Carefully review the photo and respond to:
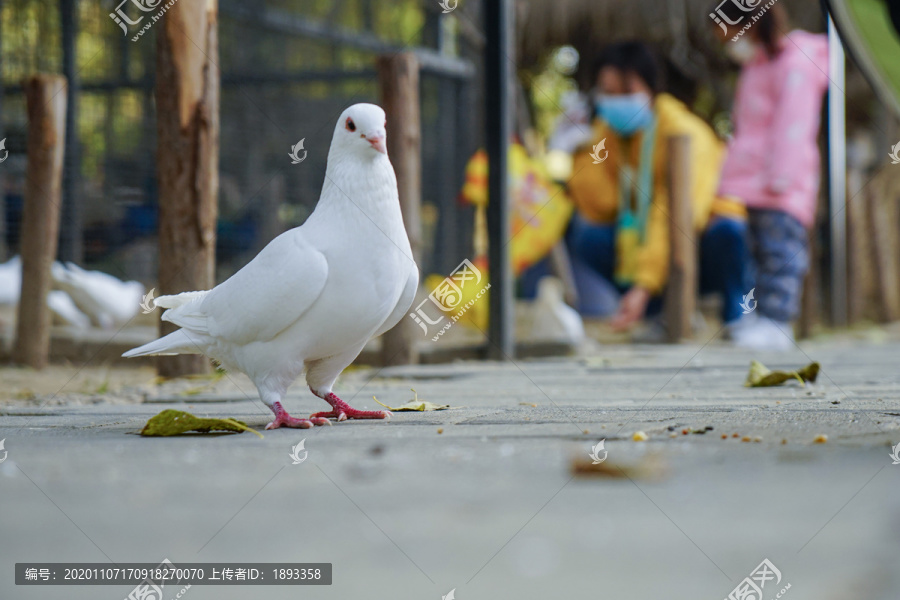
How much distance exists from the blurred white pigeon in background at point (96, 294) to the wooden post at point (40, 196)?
4.22 ft

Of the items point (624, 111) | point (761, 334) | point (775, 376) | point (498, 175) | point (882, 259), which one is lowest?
point (761, 334)

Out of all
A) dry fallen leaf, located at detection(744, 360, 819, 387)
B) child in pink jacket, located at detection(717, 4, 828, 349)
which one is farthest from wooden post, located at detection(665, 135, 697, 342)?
dry fallen leaf, located at detection(744, 360, 819, 387)

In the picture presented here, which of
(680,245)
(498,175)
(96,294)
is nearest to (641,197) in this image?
(680,245)

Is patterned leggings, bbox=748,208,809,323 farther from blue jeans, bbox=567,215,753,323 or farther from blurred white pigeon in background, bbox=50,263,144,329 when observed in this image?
blurred white pigeon in background, bbox=50,263,144,329

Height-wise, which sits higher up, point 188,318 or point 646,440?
point 188,318

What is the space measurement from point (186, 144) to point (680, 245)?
356cm

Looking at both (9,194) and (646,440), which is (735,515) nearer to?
(646,440)

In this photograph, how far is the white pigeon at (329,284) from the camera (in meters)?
2.32

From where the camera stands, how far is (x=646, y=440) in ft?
7.00

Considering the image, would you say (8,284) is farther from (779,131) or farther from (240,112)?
(779,131)

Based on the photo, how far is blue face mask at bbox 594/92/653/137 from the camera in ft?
24.3

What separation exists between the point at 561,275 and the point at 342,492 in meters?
6.77

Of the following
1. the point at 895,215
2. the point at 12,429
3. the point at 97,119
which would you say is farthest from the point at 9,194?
the point at 895,215

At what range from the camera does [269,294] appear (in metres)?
2.33
